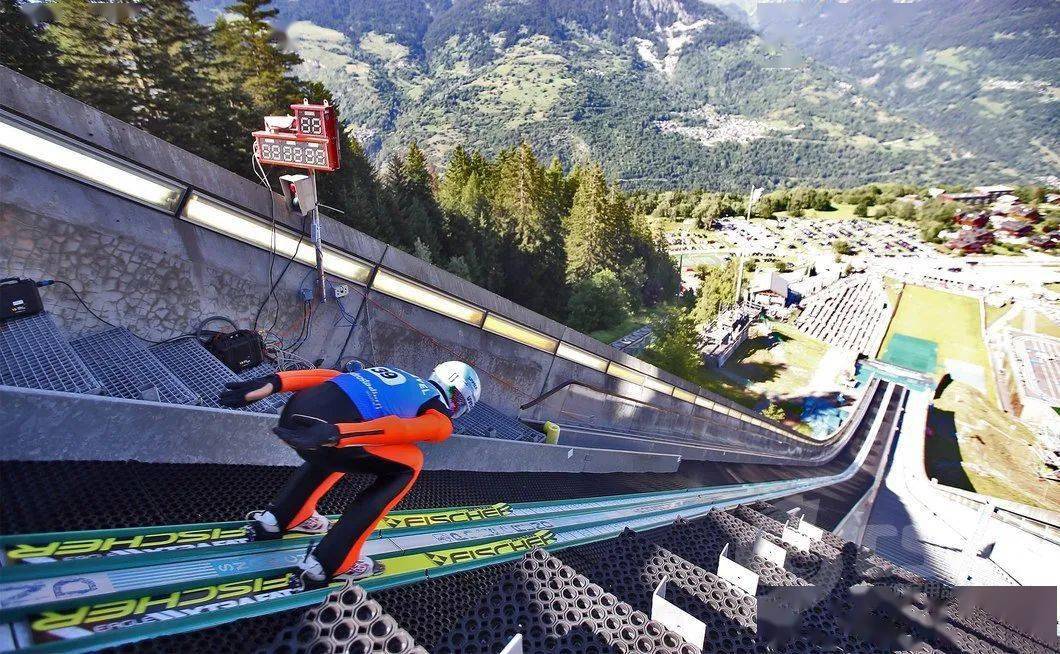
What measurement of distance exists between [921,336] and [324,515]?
90421 millimetres

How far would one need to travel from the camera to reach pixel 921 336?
70.9 meters

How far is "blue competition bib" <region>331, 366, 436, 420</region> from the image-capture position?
318 centimetres

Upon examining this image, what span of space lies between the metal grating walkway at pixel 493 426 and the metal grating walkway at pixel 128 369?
376cm

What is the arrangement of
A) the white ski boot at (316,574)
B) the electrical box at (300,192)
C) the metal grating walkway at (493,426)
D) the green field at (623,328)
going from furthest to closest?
the green field at (623,328), the metal grating walkway at (493,426), the electrical box at (300,192), the white ski boot at (316,574)

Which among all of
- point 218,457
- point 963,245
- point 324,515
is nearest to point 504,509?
point 324,515

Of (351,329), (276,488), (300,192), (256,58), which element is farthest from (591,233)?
(276,488)

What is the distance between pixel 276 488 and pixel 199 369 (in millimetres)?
2115

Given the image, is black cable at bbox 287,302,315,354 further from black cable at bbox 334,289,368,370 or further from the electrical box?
the electrical box

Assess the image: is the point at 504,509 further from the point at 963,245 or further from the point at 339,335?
the point at 963,245

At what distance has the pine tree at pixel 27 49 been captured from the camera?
1386cm

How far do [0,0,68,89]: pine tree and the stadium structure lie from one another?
13407mm

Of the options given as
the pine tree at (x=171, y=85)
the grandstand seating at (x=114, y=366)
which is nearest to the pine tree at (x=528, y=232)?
the pine tree at (x=171, y=85)

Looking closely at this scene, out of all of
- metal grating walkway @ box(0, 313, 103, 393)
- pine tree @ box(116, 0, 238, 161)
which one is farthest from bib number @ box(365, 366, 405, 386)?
pine tree @ box(116, 0, 238, 161)

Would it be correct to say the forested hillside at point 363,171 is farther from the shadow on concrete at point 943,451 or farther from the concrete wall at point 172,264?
the shadow on concrete at point 943,451
